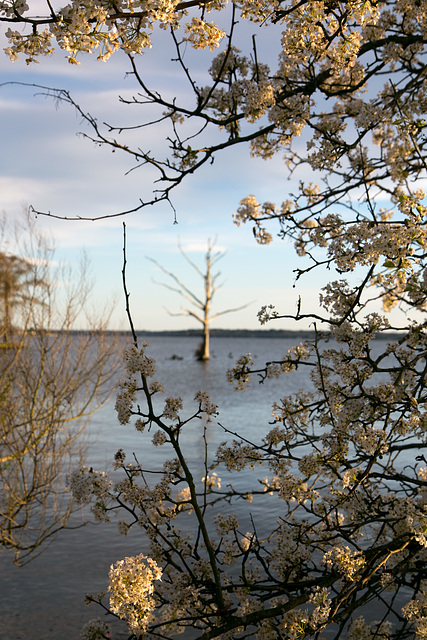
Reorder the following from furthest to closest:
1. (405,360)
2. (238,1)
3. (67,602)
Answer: (67,602) < (238,1) < (405,360)

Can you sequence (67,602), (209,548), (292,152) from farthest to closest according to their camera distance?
(67,602), (292,152), (209,548)

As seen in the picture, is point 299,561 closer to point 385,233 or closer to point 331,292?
point 331,292

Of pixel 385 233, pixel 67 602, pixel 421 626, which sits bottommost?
pixel 67 602

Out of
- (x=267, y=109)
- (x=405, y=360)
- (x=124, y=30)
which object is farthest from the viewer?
(x=267, y=109)

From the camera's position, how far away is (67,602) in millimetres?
7051

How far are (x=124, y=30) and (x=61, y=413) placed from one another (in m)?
6.57

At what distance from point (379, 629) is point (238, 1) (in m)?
4.28

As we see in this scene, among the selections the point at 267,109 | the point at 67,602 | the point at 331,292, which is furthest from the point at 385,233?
the point at 67,602

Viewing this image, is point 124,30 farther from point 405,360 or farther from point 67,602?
point 67,602

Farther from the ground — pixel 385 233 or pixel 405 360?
pixel 385 233

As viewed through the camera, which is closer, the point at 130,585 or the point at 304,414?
the point at 130,585

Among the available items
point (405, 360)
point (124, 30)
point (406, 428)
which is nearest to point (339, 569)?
point (406, 428)

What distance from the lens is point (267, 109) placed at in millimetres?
4449

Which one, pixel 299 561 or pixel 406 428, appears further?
pixel 299 561
